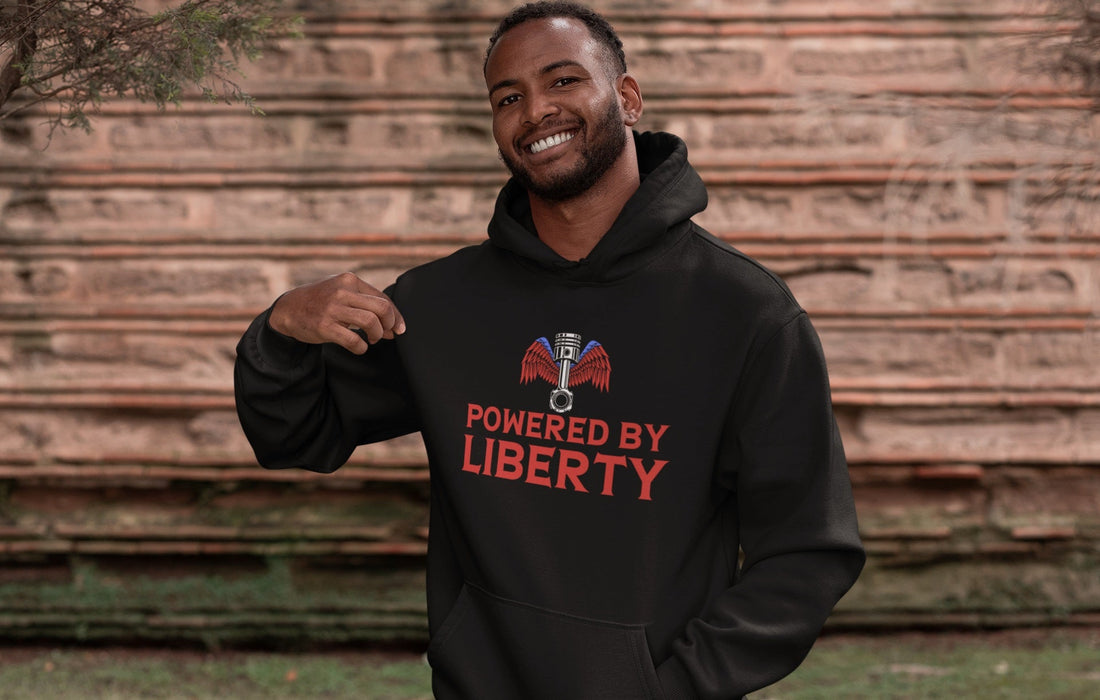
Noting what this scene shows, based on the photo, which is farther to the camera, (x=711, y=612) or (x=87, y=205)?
(x=87, y=205)

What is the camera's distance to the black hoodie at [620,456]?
6.77ft

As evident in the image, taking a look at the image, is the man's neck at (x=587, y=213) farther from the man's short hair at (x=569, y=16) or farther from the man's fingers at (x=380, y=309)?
the man's fingers at (x=380, y=309)

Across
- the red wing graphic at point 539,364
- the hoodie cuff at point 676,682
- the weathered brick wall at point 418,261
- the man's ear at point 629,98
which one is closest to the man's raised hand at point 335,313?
the red wing graphic at point 539,364

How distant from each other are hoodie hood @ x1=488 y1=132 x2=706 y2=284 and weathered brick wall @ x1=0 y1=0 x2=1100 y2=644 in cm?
276

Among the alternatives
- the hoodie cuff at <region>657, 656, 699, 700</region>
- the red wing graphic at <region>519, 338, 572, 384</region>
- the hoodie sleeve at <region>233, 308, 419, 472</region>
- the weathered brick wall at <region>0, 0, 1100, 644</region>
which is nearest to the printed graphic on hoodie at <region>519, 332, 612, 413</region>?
the red wing graphic at <region>519, 338, 572, 384</region>

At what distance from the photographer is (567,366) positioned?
2221 millimetres

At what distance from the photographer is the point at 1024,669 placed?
4.76 metres

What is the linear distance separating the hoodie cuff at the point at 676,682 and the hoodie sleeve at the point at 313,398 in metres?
0.86

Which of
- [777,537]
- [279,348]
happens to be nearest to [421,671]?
Answer: [279,348]

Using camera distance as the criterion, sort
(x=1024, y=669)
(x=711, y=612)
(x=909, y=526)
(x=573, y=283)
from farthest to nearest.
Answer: (x=909, y=526), (x=1024, y=669), (x=573, y=283), (x=711, y=612)

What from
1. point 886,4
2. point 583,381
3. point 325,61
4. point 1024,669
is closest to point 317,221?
point 325,61

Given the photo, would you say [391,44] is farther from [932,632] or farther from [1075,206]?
[932,632]

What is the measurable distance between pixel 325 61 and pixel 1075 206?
352 centimetres

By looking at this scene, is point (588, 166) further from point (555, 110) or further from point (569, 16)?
point (569, 16)
